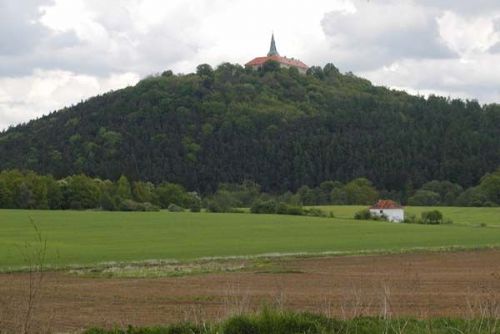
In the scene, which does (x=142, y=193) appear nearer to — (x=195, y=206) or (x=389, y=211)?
(x=195, y=206)

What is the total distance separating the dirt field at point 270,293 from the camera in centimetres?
2019

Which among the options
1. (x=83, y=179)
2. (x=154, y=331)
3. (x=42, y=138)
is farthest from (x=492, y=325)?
(x=42, y=138)

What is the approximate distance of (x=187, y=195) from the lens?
5792 inches

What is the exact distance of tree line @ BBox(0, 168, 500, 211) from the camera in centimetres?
12862

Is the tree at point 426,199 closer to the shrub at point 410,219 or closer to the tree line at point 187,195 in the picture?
the tree line at point 187,195

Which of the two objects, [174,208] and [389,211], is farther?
[174,208]

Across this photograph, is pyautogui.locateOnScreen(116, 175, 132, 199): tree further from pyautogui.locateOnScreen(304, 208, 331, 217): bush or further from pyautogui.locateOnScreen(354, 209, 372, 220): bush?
pyautogui.locateOnScreen(354, 209, 372, 220): bush

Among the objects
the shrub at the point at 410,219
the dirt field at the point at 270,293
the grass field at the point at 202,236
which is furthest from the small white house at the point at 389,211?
the dirt field at the point at 270,293

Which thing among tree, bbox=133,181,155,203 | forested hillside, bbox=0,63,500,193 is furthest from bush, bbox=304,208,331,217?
forested hillside, bbox=0,63,500,193

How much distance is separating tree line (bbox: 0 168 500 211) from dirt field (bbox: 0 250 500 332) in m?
80.5

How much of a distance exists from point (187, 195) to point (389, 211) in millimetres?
39960

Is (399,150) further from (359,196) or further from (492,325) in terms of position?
(492,325)

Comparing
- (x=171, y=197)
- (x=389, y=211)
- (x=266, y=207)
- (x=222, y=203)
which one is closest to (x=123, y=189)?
(x=171, y=197)

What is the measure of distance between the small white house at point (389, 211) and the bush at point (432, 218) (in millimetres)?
6455
